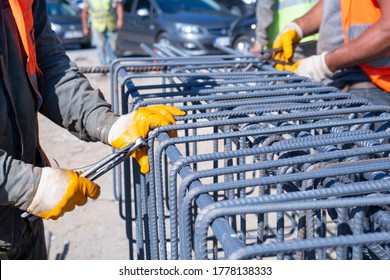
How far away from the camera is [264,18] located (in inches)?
186

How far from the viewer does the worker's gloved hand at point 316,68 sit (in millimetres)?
3020

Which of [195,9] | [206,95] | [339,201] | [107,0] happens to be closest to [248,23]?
[195,9]

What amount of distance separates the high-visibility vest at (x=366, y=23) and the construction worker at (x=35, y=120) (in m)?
1.33

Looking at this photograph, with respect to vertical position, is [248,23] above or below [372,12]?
below

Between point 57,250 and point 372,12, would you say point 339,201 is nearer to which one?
point 372,12

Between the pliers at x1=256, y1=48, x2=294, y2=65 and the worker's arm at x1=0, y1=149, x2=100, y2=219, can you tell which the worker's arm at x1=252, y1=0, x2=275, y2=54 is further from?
the worker's arm at x1=0, y1=149, x2=100, y2=219

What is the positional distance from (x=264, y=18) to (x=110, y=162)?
3.04m

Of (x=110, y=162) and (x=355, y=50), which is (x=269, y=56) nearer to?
(x=355, y=50)

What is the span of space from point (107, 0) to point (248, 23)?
2.61m

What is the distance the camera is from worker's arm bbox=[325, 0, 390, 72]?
2748mm

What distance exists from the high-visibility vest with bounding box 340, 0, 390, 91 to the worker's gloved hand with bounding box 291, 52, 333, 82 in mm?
182

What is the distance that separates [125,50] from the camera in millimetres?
12875

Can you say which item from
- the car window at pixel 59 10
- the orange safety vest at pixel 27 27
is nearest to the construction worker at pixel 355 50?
the orange safety vest at pixel 27 27

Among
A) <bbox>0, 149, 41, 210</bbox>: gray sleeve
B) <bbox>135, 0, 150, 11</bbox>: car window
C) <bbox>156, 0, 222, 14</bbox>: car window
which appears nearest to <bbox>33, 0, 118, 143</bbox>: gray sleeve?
<bbox>0, 149, 41, 210</bbox>: gray sleeve
